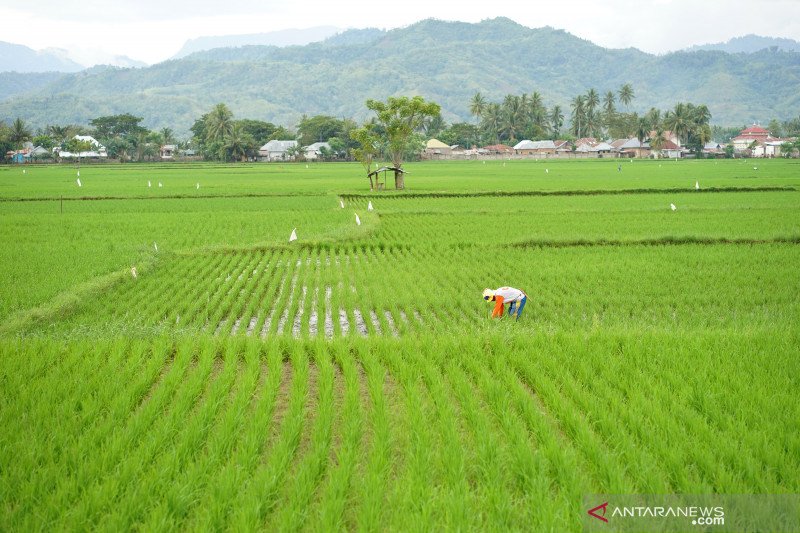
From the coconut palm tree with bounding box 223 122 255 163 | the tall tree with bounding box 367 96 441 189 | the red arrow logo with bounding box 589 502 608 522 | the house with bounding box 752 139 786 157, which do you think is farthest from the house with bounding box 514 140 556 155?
the red arrow logo with bounding box 589 502 608 522

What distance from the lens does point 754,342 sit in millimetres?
6645

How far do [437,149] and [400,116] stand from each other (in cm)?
6682

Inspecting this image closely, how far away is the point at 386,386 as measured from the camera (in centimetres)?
593

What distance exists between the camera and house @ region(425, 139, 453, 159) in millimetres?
97194

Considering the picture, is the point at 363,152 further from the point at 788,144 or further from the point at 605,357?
the point at 788,144

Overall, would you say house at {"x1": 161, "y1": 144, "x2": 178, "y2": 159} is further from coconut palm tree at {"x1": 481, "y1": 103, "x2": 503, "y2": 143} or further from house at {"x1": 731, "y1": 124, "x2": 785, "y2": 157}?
house at {"x1": 731, "y1": 124, "x2": 785, "y2": 157}

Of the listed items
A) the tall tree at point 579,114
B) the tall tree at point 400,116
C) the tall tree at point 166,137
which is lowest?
the tall tree at point 400,116

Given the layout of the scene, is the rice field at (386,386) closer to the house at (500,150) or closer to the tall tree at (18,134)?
the tall tree at (18,134)

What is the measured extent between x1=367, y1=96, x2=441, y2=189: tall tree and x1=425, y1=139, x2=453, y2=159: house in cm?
6136

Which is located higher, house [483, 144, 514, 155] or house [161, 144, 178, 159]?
house [161, 144, 178, 159]

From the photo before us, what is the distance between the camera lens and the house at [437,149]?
97.2 meters

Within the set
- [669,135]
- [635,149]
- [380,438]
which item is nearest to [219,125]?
[635,149]

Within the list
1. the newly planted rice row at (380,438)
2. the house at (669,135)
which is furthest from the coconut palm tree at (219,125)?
the newly planted rice row at (380,438)

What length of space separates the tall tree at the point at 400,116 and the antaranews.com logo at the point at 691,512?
29.4m
